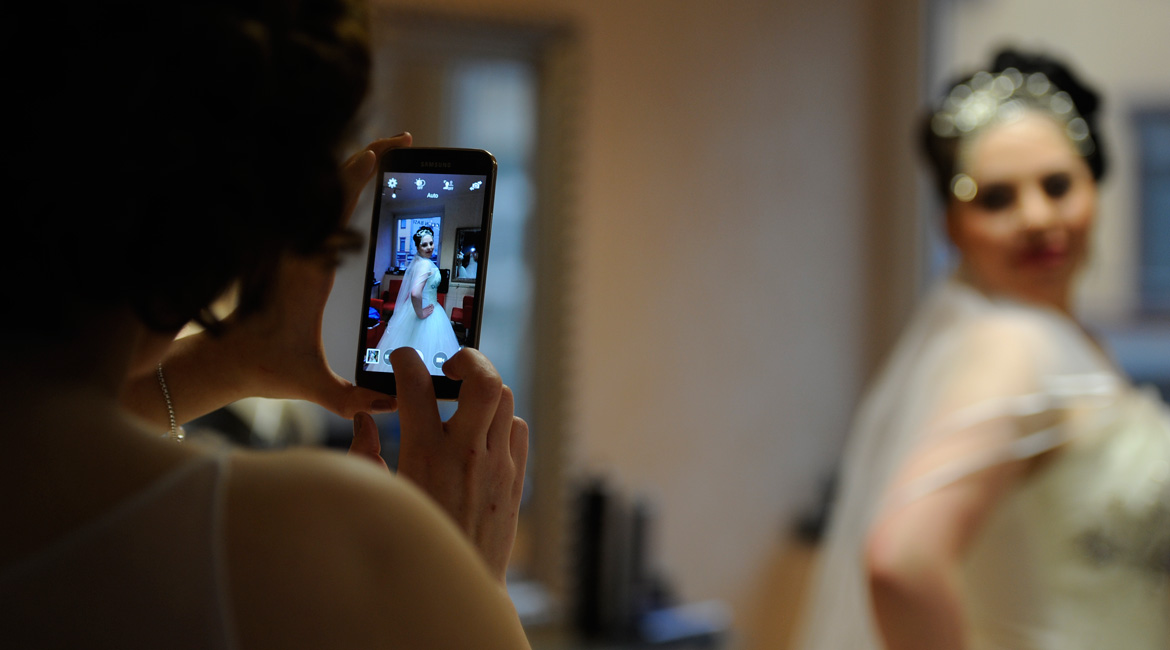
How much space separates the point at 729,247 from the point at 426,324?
2.06 metres

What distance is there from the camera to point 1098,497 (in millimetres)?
1229

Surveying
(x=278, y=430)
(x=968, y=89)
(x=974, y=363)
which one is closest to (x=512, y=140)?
(x=278, y=430)

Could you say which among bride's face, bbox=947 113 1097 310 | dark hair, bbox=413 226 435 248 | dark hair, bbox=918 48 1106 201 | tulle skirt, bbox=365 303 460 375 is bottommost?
tulle skirt, bbox=365 303 460 375

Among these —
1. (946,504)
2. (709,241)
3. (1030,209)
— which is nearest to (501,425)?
(946,504)

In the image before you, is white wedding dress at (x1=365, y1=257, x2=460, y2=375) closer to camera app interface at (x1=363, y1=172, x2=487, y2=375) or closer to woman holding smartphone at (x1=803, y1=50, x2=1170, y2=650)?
camera app interface at (x1=363, y1=172, x2=487, y2=375)

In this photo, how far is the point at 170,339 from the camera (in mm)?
442

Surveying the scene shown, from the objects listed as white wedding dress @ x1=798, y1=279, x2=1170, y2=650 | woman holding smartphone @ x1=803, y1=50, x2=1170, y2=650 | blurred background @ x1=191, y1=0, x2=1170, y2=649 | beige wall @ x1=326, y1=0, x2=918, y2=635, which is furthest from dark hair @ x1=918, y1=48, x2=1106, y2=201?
beige wall @ x1=326, y1=0, x2=918, y2=635

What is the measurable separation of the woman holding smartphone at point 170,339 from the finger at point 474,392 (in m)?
0.15

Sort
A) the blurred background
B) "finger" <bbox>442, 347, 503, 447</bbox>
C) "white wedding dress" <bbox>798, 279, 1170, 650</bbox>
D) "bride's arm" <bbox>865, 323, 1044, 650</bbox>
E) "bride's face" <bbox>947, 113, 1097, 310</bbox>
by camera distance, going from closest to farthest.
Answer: "finger" <bbox>442, 347, 503, 447</bbox> < "bride's arm" <bbox>865, 323, 1044, 650</bbox> < "white wedding dress" <bbox>798, 279, 1170, 650</bbox> < "bride's face" <bbox>947, 113, 1097, 310</bbox> < the blurred background

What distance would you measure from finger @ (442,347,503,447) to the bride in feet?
0.14

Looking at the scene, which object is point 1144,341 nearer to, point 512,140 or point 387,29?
point 512,140

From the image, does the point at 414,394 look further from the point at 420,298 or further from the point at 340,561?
the point at 340,561

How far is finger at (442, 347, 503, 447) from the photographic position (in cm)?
56

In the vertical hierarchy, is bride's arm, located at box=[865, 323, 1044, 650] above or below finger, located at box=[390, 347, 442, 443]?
below
